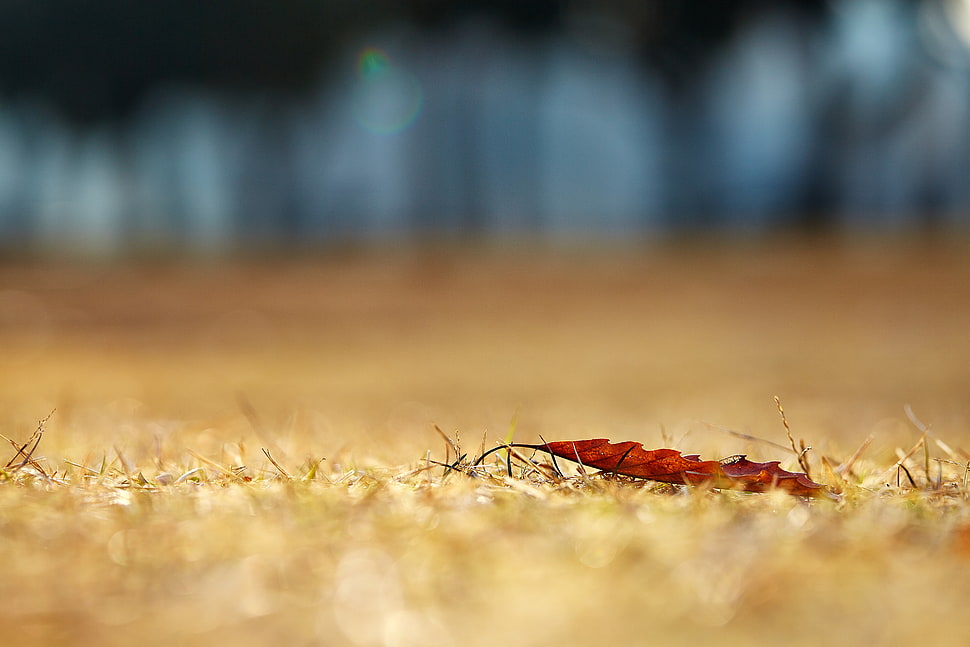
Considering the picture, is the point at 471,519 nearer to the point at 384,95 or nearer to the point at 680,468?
the point at 680,468

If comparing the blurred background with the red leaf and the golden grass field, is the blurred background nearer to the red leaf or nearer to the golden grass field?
the golden grass field

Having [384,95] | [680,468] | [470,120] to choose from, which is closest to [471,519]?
[680,468]

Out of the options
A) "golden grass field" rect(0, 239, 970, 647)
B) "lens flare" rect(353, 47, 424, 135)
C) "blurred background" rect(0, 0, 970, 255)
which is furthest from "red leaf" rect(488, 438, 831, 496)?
"lens flare" rect(353, 47, 424, 135)

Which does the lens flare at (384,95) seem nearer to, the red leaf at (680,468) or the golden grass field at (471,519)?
the golden grass field at (471,519)

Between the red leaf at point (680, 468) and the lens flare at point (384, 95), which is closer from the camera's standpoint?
the red leaf at point (680, 468)

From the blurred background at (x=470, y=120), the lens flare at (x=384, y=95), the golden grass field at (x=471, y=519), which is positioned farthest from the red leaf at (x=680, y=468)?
the lens flare at (x=384, y=95)

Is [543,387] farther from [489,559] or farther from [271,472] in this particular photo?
[489,559]
